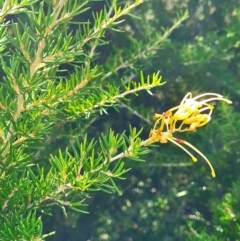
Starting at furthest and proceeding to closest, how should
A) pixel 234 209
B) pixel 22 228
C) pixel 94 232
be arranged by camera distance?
pixel 94 232
pixel 234 209
pixel 22 228

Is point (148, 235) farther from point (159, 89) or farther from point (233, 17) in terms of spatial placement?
point (233, 17)

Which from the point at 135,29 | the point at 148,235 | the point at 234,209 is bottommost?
the point at 148,235

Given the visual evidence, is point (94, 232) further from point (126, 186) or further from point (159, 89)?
point (159, 89)

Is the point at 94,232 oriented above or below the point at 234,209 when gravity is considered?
below

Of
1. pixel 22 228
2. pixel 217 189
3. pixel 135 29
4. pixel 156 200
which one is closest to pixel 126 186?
pixel 156 200

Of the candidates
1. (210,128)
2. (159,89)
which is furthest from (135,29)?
(210,128)

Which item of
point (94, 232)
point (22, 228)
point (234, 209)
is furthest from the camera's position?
point (94, 232)

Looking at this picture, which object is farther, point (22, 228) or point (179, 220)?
point (179, 220)
